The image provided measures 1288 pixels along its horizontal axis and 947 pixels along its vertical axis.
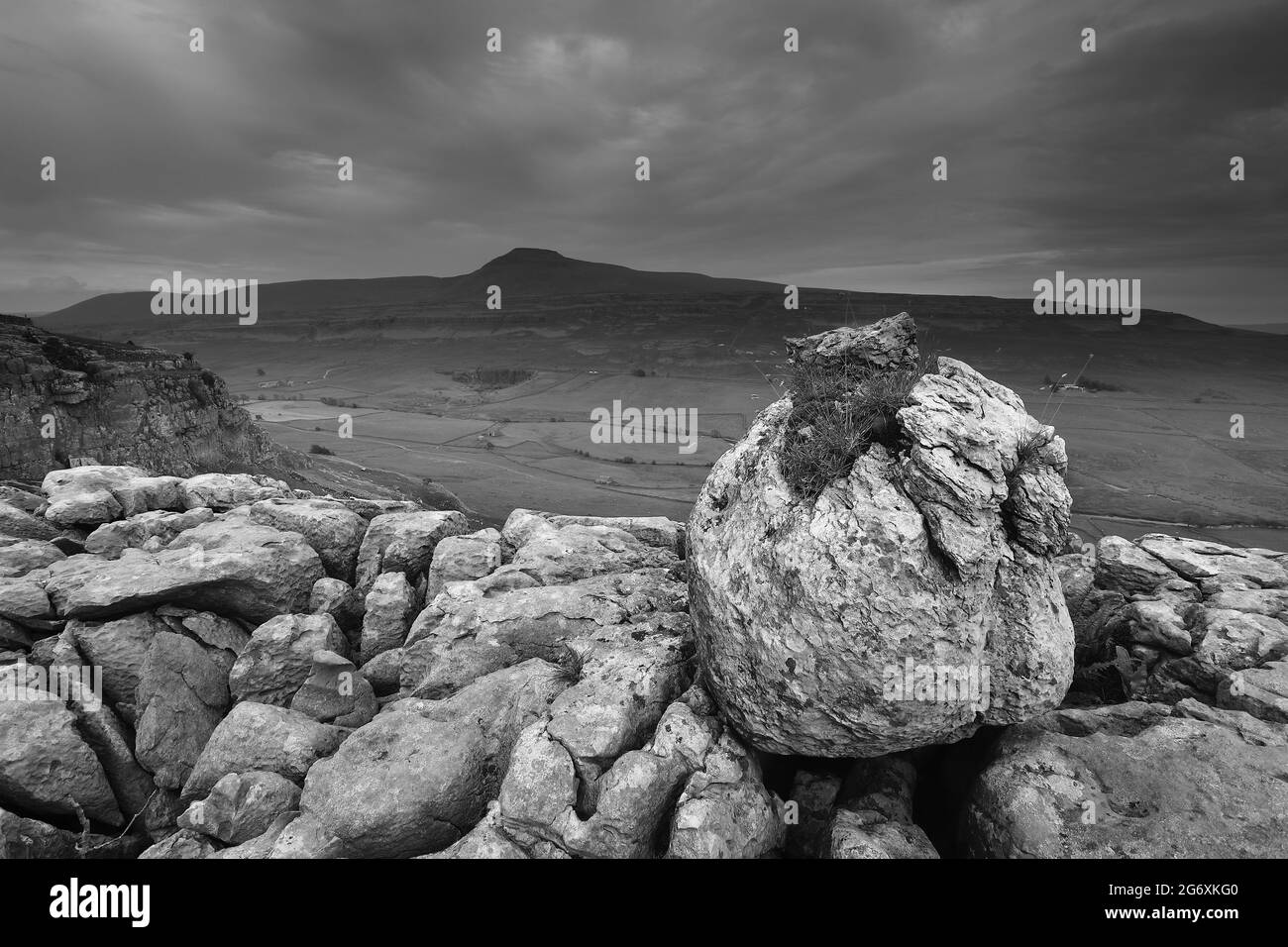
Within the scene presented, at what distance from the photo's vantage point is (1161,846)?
237 inches

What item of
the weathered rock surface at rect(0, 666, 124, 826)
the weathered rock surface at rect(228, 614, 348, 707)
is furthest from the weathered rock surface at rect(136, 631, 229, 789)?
the weathered rock surface at rect(0, 666, 124, 826)

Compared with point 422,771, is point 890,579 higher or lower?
higher

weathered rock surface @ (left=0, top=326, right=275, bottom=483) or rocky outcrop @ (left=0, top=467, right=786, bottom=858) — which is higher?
weathered rock surface @ (left=0, top=326, right=275, bottom=483)

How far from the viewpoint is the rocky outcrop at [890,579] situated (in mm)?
6434

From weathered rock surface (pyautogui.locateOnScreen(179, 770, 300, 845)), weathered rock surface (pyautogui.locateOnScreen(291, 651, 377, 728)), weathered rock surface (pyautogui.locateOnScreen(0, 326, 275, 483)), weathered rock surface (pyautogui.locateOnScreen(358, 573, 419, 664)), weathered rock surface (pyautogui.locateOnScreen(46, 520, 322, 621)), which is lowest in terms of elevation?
weathered rock surface (pyautogui.locateOnScreen(179, 770, 300, 845))

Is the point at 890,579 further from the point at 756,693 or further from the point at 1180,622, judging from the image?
the point at 1180,622

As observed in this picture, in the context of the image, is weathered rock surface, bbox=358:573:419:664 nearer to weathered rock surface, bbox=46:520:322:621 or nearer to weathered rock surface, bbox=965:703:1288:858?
weathered rock surface, bbox=46:520:322:621

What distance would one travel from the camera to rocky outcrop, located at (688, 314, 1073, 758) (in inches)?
253

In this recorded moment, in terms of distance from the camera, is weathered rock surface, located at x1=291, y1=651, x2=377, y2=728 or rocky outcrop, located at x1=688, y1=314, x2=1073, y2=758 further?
weathered rock surface, located at x1=291, y1=651, x2=377, y2=728

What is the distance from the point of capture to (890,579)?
6.41 meters

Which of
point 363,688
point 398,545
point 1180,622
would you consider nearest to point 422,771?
point 363,688

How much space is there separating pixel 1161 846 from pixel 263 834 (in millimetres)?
9445

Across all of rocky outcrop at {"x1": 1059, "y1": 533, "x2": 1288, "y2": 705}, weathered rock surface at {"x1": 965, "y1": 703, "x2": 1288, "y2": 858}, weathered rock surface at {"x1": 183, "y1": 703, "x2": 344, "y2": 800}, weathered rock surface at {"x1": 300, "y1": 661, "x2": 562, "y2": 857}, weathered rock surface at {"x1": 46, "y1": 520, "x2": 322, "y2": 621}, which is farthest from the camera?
weathered rock surface at {"x1": 46, "y1": 520, "x2": 322, "y2": 621}

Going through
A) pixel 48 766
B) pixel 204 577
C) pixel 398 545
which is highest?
pixel 398 545
